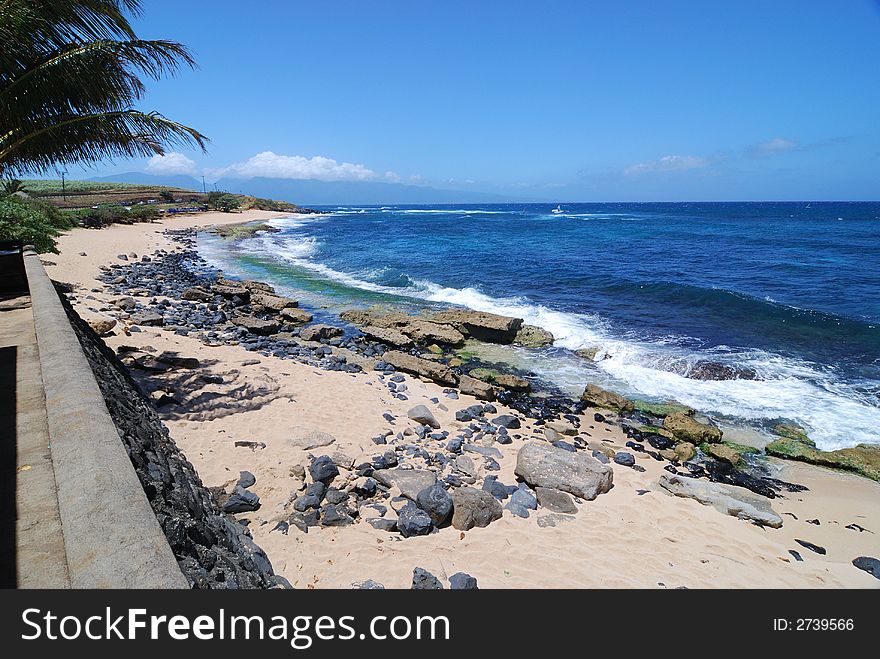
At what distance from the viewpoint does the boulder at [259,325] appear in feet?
47.5

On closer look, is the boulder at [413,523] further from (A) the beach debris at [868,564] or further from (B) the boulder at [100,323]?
(B) the boulder at [100,323]

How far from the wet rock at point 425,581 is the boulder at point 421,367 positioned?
6665 mm

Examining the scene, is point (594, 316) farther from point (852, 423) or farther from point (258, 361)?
point (258, 361)

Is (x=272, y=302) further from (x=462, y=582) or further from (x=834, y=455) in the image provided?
(x=834, y=455)

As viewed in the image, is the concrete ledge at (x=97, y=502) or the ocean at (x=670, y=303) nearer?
the concrete ledge at (x=97, y=502)

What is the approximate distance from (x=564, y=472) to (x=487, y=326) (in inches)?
335

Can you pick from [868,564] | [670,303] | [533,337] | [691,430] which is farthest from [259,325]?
[670,303]

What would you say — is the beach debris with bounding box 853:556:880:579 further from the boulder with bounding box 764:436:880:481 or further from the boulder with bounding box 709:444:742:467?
the boulder with bounding box 764:436:880:481

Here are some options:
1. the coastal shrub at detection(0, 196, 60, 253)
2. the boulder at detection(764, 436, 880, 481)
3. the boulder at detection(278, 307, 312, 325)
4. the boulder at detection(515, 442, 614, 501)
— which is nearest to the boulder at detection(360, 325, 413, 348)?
the boulder at detection(278, 307, 312, 325)

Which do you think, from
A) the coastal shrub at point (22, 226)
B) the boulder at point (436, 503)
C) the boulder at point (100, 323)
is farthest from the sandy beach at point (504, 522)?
the coastal shrub at point (22, 226)

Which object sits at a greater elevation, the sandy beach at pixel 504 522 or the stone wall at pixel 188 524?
the stone wall at pixel 188 524

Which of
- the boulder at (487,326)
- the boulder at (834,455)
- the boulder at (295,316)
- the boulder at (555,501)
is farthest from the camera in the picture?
the boulder at (295,316)
